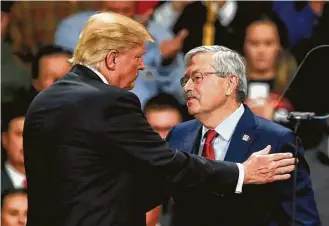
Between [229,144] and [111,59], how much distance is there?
0.52 metres

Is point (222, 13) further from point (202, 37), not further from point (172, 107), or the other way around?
point (172, 107)

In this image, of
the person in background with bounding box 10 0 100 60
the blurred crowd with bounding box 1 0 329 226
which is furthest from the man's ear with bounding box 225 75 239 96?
the person in background with bounding box 10 0 100 60

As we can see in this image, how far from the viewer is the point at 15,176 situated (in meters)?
4.20

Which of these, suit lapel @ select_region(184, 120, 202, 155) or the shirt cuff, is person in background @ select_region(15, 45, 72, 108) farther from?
the shirt cuff

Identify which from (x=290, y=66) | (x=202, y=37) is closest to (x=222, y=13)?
(x=202, y=37)

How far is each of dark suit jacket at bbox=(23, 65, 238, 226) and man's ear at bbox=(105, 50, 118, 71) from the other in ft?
0.17

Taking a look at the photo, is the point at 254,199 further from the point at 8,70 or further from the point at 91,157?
the point at 8,70

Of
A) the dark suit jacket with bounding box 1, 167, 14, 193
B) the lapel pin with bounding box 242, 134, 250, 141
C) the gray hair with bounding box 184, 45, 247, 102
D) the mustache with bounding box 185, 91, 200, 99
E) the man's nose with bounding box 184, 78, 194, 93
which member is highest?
the gray hair with bounding box 184, 45, 247, 102

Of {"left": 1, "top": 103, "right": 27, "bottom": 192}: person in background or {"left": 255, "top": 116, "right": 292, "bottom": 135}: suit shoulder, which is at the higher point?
{"left": 255, "top": 116, "right": 292, "bottom": 135}: suit shoulder

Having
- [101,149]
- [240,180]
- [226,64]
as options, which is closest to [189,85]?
[226,64]

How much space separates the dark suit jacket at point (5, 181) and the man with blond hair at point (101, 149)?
2.07 meters

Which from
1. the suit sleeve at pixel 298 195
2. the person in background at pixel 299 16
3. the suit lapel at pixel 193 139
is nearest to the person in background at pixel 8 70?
the person in background at pixel 299 16

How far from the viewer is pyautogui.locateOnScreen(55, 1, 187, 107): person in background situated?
13.1ft

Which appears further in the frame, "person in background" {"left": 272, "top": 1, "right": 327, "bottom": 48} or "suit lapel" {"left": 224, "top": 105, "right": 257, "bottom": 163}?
"person in background" {"left": 272, "top": 1, "right": 327, "bottom": 48}
